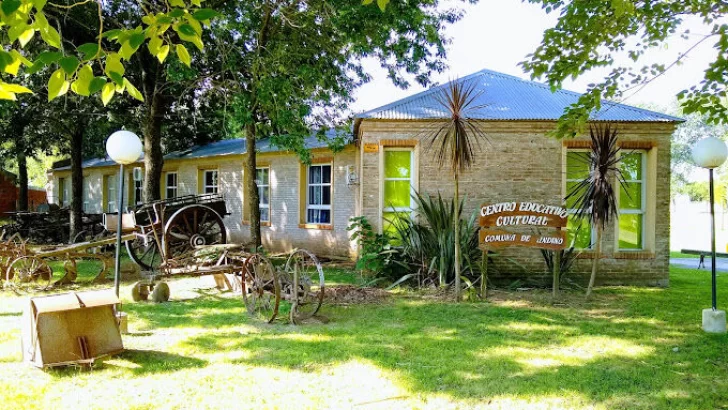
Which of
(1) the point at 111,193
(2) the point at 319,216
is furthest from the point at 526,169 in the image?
(1) the point at 111,193

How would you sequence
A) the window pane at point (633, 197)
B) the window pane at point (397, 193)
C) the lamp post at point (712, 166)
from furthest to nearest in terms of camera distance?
the window pane at point (397, 193), the window pane at point (633, 197), the lamp post at point (712, 166)

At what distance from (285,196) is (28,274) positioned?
802 centimetres

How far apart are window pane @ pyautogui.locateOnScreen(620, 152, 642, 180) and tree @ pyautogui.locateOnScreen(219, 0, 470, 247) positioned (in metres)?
4.93

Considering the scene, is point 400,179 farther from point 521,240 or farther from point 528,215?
point 521,240

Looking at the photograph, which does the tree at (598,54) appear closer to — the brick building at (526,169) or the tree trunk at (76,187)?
the brick building at (526,169)

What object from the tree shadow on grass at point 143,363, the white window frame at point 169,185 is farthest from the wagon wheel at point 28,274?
the white window frame at point 169,185

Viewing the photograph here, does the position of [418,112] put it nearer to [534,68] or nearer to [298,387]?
[534,68]

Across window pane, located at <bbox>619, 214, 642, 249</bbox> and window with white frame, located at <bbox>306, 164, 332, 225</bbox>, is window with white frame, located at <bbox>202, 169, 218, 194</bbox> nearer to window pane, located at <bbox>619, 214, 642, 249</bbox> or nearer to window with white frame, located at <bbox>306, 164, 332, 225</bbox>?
window with white frame, located at <bbox>306, 164, 332, 225</bbox>

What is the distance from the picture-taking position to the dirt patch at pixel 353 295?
848cm

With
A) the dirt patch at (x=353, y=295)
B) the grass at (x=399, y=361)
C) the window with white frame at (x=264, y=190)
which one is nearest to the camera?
the grass at (x=399, y=361)

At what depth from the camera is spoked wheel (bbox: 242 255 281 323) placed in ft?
23.2

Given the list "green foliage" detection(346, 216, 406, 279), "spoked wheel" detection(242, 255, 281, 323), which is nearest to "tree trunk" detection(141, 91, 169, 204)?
"green foliage" detection(346, 216, 406, 279)

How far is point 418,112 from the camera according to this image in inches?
419

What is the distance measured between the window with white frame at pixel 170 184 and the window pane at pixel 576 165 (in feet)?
50.4
